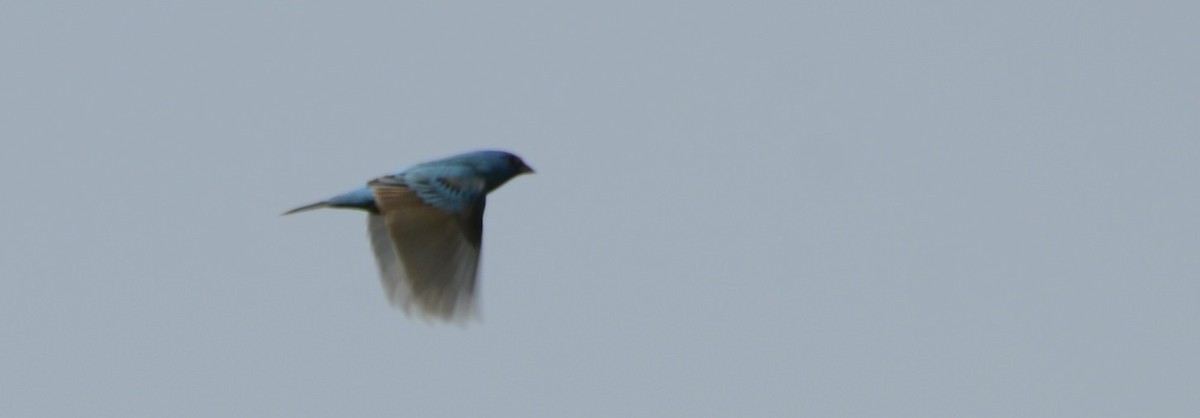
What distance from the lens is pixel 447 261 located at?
72.7ft

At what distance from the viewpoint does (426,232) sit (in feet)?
73.0

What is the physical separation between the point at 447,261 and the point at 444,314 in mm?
495

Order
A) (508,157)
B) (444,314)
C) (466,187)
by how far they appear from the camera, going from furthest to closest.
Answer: (508,157) → (466,187) → (444,314)

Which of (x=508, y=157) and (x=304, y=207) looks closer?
(x=304, y=207)

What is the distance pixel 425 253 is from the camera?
22.1m

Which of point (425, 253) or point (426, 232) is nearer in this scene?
point (425, 253)

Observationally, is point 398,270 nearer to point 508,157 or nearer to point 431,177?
point 431,177

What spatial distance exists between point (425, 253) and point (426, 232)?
0.69 feet

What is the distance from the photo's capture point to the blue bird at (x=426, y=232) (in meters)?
22.0

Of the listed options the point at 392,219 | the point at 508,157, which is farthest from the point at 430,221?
the point at 508,157

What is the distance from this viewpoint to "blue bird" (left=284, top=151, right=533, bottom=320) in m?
22.0

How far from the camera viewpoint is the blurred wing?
2194cm

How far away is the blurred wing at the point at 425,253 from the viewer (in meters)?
21.9

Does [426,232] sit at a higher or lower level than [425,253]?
higher
